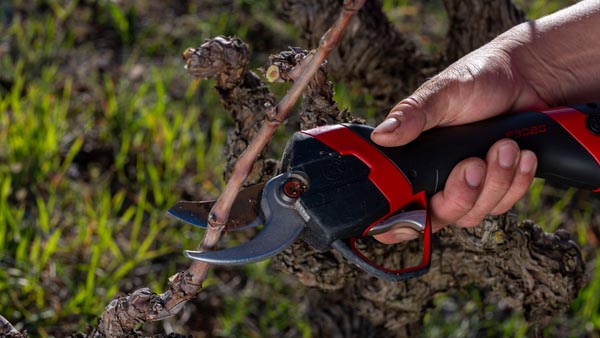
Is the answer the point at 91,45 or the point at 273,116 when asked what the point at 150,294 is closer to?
the point at 273,116

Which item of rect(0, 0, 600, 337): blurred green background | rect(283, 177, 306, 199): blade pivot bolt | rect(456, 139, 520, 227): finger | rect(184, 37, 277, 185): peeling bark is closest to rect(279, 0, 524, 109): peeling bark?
rect(0, 0, 600, 337): blurred green background

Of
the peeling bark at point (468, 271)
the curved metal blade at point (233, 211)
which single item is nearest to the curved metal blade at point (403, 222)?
the curved metal blade at point (233, 211)

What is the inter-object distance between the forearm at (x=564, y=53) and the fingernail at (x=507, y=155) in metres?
0.36

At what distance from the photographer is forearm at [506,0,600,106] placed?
1.97 meters

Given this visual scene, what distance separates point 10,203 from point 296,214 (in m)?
1.46

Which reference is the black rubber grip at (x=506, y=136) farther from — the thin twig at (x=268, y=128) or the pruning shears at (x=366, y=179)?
the thin twig at (x=268, y=128)

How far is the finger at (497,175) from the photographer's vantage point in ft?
5.39

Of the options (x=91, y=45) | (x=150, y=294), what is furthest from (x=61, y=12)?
(x=150, y=294)

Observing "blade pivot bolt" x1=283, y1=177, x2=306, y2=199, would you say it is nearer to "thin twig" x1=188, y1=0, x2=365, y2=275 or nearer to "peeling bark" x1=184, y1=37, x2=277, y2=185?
"thin twig" x1=188, y1=0, x2=365, y2=275

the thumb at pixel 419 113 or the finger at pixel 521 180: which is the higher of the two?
the thumb at pixel 419 113

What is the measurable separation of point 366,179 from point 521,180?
350 millimetres

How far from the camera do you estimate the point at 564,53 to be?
2.01m

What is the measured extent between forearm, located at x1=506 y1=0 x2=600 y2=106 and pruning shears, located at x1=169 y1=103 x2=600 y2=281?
27 centimetres

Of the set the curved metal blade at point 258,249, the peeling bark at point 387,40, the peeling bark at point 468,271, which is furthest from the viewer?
the peeling bark at point 387,40
